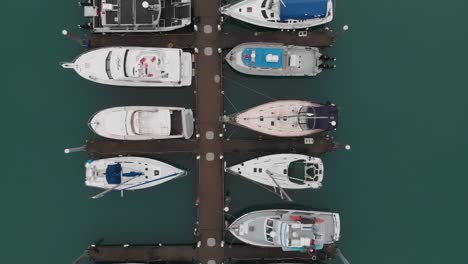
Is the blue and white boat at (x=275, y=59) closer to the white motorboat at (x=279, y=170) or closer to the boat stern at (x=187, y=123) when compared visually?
the boat stern at (x=187, y=123)

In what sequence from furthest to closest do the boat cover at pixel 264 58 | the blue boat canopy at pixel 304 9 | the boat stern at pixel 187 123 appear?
the boat cover at pixel 264 58 < the boat stern at pixel 187 123 < the blue boat canopy at pixel 304 9

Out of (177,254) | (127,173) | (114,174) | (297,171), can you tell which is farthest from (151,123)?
(297,171)

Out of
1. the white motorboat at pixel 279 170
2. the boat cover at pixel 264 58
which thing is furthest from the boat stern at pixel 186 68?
the white motorboat at pixel 279 170

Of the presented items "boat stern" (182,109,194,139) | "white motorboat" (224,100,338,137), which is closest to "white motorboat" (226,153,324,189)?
"white motorboat" (224,100,338,137)

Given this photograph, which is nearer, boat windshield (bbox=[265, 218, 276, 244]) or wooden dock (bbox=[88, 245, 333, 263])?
boat windshield (bbox=[265, 218, 276, 244])

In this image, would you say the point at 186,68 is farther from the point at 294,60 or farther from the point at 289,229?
the point at 289,229

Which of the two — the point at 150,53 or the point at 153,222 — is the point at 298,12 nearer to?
the point at 150,53

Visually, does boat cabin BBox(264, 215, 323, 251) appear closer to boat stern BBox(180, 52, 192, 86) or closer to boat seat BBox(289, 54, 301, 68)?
boat seat BBox(289, 54, 301, 68)
